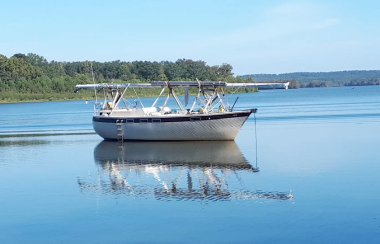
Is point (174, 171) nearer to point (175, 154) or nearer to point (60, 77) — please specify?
point (175, 154)

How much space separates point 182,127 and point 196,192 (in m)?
14.4

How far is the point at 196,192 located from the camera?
2211 centimetres

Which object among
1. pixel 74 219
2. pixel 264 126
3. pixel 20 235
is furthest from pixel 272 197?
pixel 264 126

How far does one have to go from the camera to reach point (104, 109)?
4147 cm

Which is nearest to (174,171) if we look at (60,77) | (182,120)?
(182,120)

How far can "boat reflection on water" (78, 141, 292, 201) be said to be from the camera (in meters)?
22.1

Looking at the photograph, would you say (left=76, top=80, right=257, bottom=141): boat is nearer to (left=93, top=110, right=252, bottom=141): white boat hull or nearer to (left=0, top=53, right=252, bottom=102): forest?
(left=93, top=110, right=252, bottom=141): white boat hull

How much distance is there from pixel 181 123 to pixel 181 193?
14333 millimetres

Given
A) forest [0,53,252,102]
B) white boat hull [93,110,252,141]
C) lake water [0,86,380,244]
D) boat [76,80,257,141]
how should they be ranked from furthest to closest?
1. forest [0,53,252,102]
2. boat [76,80,257,141]
3. white boat hull [93,110,252,141]
4. lake water [0,86,380,244]

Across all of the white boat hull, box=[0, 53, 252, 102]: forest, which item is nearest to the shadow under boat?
the white boat hull

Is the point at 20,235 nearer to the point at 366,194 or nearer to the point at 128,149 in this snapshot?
the point at 366,194

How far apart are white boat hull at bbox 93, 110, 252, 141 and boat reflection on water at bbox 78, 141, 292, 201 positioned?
466 millimetres

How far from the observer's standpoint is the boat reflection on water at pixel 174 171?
2206 centimetres

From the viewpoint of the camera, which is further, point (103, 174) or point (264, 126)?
point (264, 126)
